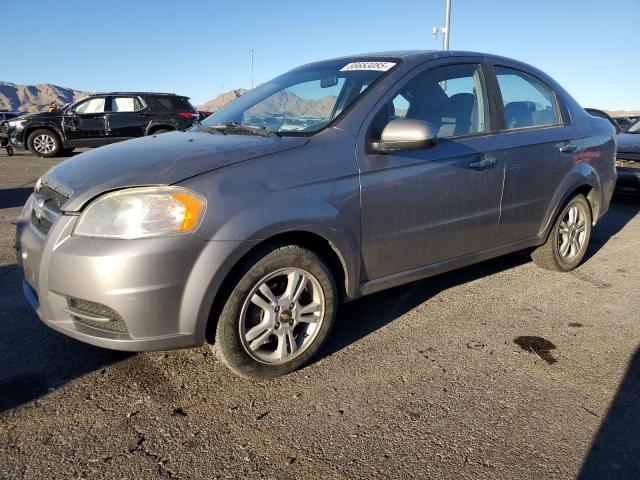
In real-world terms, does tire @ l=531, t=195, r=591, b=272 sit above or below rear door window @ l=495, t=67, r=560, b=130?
below

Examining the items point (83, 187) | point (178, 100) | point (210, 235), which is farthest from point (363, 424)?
point (178, 100)

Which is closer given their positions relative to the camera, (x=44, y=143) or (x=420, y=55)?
(x=420, y=55)

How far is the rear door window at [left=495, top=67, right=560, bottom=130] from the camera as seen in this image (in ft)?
12.2

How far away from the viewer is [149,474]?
193 cm

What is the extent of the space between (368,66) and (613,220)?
497cm

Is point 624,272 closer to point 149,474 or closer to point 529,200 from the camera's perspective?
point 529,200

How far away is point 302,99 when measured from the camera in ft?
11.2

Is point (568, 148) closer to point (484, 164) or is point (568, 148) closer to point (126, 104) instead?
point (484, 164)

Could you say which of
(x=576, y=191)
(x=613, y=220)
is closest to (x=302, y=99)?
(x=576, y=191)

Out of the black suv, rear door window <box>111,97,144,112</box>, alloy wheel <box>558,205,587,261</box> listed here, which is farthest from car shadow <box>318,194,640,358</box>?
rear door window <box>111,97,144,112</box>

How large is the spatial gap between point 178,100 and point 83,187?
40.4ft

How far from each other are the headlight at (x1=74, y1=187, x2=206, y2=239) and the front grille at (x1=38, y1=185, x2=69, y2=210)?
21 centimetres

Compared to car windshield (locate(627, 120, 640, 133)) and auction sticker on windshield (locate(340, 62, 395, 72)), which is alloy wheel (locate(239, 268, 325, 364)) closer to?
auction sticker on windshield (locate(340, 62, 395, 72))

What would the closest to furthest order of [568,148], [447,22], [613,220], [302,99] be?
1. [302,99]
2. [568,148]
3. [613,220]
4. [447,22]
